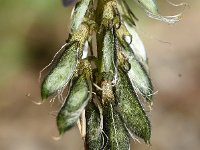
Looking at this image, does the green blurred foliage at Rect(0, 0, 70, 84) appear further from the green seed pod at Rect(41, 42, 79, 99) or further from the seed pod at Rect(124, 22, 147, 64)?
the green seed pod at Rect(41, 42, 79, 99)

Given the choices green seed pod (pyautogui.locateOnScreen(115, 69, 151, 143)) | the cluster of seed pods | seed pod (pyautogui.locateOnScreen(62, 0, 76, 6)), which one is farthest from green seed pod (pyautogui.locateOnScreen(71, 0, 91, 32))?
green seed pod (pyautogui.locateOnScreen(115, 69, 151, 143))

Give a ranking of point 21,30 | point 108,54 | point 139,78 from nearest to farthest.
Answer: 1. point 108,54
2. point 139,78
3. point 21,30

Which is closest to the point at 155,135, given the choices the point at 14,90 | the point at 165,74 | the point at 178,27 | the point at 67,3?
the point at 165,74

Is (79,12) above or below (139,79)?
above

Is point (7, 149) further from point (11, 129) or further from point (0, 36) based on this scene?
point (0, 36)

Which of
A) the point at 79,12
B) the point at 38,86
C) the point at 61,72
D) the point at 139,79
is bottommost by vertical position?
the point at 38,86

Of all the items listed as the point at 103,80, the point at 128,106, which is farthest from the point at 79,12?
the point at 128,106

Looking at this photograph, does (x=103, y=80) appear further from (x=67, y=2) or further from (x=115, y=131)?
(x=67, y=2)
